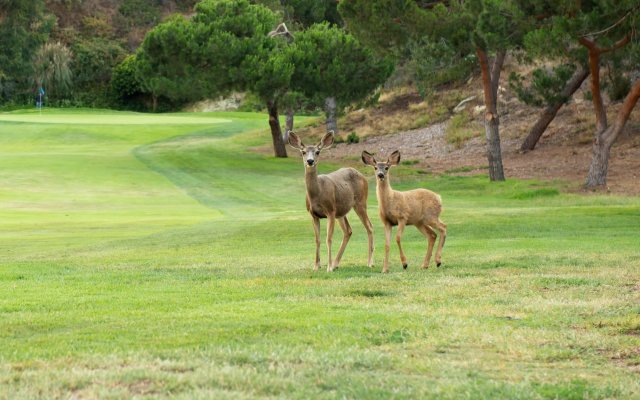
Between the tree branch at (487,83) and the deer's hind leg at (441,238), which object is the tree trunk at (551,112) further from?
the deer's hind leg at (441,238)

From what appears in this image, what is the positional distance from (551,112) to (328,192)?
33.6m

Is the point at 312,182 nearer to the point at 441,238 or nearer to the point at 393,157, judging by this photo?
the point at 393,157

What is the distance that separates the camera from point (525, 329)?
1052cm

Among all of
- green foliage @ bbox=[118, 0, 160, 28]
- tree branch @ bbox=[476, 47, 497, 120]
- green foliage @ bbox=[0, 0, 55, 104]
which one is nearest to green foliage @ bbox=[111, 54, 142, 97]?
green foliage @ bbox=[0, 0, 55, 104]

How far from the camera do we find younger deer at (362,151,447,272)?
15672mm

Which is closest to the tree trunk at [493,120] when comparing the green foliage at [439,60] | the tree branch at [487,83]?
the tree branch at [487,83]

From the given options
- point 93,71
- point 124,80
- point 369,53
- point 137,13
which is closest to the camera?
point 369,53

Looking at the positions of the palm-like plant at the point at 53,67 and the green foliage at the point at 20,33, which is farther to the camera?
the palm-like plant at the point at 53,67

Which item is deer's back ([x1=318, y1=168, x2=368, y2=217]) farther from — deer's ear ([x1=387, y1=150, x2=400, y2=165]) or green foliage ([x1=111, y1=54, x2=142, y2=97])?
green foliage ([x1=111, y1=54, x2=142, y2=97])

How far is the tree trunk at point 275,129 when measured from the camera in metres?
53.5

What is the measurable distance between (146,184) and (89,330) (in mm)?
34659

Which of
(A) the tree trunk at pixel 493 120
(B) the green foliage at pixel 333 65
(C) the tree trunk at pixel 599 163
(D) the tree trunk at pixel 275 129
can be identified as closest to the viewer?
(C) the tree trunk at pixel 599 163

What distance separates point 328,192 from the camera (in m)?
16.2

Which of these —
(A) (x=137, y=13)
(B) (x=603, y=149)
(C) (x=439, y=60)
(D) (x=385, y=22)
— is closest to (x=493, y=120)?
(C) (x=439, y=60)
